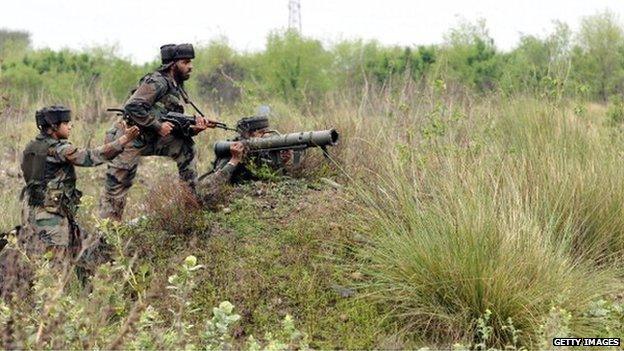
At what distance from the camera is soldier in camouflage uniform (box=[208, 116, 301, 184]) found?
7.44 m

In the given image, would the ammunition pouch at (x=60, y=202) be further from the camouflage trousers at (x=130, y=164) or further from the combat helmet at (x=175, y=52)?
the combat helmet at (x=175, y=52)

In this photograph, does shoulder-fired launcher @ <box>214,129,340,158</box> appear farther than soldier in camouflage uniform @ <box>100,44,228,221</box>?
No

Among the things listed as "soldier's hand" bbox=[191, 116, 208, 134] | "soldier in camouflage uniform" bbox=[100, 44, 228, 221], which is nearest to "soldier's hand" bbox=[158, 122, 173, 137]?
"soldier in camouflage uniform" bbox=[100, 44, 228, 221]

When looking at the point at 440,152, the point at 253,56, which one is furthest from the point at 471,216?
the point at 253,56

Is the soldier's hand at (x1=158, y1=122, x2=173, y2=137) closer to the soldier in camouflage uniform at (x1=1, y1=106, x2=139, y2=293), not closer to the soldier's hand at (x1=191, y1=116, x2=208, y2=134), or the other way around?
the soldier's hand at (x1=191, y1=116, x2=208, y2=134)

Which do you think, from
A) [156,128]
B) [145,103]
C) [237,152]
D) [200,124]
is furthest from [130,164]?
[237,152]

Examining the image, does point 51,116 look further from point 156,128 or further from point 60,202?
point 156,128

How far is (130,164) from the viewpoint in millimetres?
7379

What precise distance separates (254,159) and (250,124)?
0.33 metres

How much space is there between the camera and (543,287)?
4863mm

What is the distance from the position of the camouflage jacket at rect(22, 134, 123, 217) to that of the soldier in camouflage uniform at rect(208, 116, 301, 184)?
1369mm

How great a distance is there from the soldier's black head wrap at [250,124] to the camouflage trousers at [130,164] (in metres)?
0.47

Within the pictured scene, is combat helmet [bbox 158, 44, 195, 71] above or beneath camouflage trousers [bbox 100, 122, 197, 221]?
above

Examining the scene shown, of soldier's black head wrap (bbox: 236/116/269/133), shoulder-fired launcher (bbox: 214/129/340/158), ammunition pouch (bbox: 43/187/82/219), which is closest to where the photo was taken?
ammunition pouch (bbox: 43/187/82/219)
